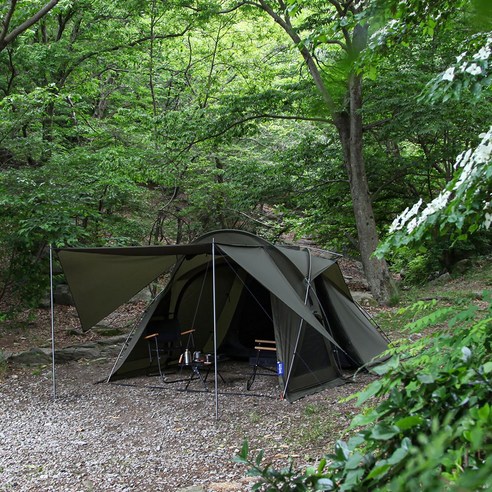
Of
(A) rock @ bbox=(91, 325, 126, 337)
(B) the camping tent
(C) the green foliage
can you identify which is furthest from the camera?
(A) rock @ bbox=(91, 325, 126, 337)

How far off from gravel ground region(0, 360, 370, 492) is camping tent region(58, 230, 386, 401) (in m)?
0.37

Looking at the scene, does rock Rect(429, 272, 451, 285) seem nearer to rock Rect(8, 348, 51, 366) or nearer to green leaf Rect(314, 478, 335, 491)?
rock Rect(8, 348, 51, 366)

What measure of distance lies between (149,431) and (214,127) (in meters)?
6.17

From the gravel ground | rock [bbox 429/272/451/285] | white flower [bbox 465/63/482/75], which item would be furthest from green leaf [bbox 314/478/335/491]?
rock [bbox 429/272/451/285]

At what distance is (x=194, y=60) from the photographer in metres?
12.9

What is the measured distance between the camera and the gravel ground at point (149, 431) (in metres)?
3.92

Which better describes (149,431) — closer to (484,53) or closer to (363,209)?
(484,53)

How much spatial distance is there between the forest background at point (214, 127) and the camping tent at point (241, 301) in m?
0.87

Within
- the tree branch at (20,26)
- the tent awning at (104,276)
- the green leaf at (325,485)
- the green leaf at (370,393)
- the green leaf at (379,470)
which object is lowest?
the tent awning at (104,276)

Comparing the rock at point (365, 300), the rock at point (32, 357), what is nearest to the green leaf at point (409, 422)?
the rock at point (32, 357)

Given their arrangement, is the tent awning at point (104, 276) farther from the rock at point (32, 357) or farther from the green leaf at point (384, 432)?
the green leaf at point (384, 432)

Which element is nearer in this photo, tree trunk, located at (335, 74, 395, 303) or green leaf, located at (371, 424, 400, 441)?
green leaf, located at (371, 424, 400, 441)

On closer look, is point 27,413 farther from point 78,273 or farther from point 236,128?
point 236,128

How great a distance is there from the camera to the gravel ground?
392cm
